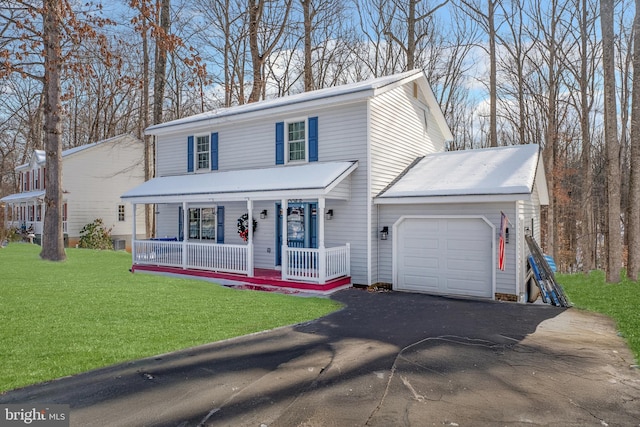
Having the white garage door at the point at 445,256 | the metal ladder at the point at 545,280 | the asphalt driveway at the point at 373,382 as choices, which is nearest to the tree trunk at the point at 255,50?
the white garage door at the point at 445,256

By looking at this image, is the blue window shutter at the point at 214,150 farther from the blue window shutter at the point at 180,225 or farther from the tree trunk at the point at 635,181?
the tree trunk at the point at 635,181

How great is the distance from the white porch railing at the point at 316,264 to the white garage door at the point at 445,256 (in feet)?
5.19

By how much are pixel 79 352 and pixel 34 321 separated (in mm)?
2325

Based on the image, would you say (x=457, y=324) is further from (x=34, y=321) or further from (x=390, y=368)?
(x=34, y=321)

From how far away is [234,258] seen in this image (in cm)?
1252

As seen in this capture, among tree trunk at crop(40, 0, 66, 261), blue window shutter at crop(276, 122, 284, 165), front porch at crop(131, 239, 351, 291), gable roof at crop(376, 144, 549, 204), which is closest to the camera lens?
gable roof at crop(376, 144, 549, 204)

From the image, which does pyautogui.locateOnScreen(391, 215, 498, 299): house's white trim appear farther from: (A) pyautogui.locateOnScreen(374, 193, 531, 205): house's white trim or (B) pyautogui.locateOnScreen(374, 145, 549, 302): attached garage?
(A) pyautogui.locateOnScreen(374, 193, 531, 205): house's white trim

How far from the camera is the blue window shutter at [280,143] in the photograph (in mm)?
13180

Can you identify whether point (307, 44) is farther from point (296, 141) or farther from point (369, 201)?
point (369, 201)

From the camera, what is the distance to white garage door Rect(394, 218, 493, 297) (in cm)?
1052

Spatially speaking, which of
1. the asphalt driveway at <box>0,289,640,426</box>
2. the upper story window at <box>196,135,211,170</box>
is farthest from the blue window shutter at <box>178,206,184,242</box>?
the asphalt driveway at <box>0,289,640,426</box>

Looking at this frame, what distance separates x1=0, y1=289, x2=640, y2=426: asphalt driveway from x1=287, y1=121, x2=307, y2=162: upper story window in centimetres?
683

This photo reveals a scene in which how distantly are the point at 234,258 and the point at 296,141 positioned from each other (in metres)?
4.18

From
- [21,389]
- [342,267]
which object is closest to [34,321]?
[21,389]
